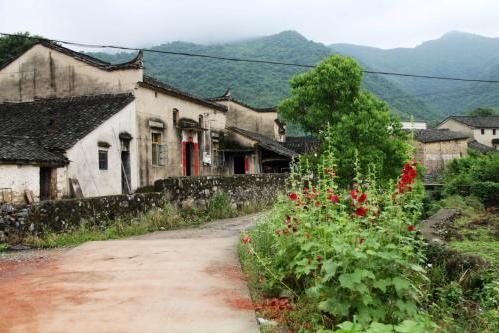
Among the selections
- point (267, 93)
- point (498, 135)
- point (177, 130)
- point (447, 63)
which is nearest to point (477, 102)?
point (498, 135)

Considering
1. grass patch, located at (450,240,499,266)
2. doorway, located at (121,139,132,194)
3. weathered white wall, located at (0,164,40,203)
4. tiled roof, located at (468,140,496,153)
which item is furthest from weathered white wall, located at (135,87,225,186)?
tiled roof, located at (468,140,496,153)

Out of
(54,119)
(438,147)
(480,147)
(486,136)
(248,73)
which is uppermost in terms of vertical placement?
(248,73)

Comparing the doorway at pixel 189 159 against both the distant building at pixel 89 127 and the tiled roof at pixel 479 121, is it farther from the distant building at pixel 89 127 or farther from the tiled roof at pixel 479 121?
the tiled roof at pixel 479 121

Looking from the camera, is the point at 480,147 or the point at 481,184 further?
the point at 480,147

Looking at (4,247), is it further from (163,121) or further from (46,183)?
(163,121)

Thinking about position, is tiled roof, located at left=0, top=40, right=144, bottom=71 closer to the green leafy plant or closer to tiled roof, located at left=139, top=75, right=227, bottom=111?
tiled roof, located at left=139, top=75, right=227, bottom=111

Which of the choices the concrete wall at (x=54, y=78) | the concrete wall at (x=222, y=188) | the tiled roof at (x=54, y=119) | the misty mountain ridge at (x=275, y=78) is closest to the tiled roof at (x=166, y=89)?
the concrete wall at (x=54, y=78)

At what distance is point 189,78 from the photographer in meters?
49.9

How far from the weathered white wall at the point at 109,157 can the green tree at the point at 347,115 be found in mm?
7589

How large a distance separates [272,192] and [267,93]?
98.2ft

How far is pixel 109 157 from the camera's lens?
61.2 ft

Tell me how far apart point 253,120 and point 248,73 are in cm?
2019

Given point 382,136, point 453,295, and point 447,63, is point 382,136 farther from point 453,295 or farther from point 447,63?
point 447,63

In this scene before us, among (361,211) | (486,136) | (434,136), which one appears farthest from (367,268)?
(486,136)
